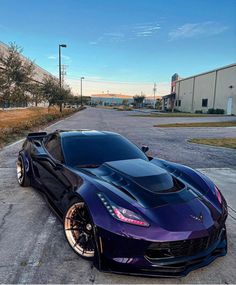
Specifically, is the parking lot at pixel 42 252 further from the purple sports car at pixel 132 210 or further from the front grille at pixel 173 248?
the front grille at pixel 173 248

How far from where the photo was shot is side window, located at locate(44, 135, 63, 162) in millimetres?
4176

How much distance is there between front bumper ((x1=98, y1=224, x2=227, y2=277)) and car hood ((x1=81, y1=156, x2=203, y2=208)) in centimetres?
44

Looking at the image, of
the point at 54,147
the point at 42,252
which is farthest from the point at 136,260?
the point at 54,147

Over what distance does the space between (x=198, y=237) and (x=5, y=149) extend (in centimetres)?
875

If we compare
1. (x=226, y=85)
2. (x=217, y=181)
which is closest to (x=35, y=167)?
(x=217, y=181)

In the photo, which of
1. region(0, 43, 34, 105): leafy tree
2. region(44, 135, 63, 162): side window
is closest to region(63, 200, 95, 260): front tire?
region(44, 135, 63, 162): side window

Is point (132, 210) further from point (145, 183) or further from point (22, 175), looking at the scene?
point (22, 175)

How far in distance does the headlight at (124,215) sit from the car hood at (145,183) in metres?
0.18

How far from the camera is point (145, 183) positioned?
3223 mm

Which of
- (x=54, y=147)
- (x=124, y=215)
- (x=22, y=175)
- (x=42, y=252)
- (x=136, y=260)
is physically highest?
(x=54, y=147)

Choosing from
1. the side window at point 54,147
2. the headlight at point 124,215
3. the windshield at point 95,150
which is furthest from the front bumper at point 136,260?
the side window at point 54,147

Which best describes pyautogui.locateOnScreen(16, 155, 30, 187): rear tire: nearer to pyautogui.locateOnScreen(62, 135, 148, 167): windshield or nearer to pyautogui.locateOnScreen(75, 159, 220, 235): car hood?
pyautogui.locateOnScreen(62, 135, 148, 167): windshield

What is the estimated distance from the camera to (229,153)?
32.5 ft

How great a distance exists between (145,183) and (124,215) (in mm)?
663
